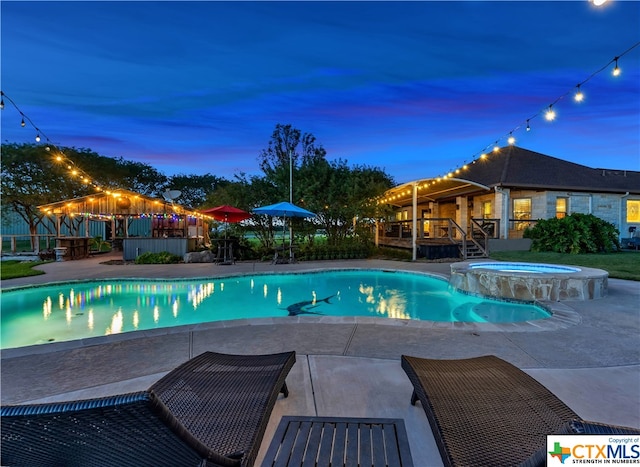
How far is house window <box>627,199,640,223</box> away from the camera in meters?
17.9

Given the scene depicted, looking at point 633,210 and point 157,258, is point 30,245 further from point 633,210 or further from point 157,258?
point 633,210

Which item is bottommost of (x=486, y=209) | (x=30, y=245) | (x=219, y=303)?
(x=219, y=303)

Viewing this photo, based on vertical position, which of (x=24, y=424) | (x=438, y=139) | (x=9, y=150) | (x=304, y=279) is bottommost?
(x=304, y=279)

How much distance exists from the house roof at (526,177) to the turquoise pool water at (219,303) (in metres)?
6.27

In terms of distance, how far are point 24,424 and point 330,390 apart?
2.00 meters

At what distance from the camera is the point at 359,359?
10.6 ft

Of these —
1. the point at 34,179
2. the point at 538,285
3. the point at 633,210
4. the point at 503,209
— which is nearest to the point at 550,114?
the point at 538,285

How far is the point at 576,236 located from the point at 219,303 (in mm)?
13500

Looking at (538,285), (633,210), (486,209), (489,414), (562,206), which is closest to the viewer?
(489,414)

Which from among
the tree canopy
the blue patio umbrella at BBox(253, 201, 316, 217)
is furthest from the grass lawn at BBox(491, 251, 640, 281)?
the blue patio umbrella at BBox(253, 201, 316, 217)

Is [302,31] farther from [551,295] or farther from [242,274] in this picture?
[551,295]

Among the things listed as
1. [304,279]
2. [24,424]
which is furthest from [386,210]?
[24,424]

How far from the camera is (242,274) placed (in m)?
10.1

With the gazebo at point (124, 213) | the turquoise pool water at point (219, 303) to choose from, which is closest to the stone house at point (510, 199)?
the turquoise pool water at point (219, 303)
